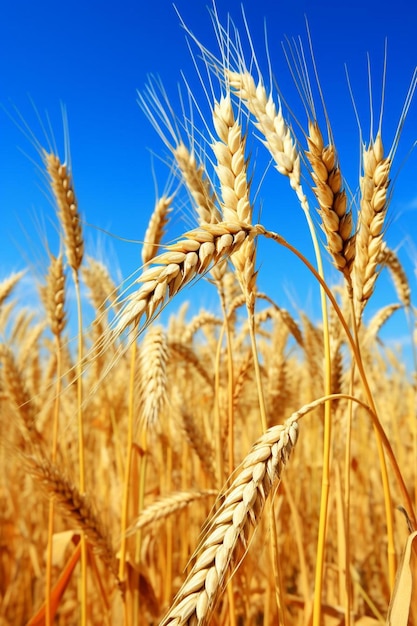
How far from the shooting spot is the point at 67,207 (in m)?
2.07

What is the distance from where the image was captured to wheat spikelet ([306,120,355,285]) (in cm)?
109

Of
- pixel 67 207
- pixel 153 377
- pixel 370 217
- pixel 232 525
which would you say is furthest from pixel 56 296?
pixel 232 525

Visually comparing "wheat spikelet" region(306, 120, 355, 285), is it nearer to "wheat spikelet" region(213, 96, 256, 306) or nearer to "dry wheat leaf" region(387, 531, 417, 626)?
"wheat spikelet" region(213, 96, 256, 306)

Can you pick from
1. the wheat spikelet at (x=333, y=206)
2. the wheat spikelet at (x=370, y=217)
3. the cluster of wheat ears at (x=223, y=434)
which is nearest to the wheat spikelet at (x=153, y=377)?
the cluster of wheat ears at (x=223, y=434)

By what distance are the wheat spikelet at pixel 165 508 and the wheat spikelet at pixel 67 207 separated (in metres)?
0.86

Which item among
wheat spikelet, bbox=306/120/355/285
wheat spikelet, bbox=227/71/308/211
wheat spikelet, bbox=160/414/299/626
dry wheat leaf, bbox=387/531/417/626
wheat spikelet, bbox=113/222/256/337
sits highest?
wheat spikelet, bbox=227/71/308/211

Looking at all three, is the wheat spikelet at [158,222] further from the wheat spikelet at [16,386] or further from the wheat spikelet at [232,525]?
the wheat spikelet at [232,525]

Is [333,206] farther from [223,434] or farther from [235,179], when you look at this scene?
[223,434]

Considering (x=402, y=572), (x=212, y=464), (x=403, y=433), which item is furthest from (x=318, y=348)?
(x=403, y=433)

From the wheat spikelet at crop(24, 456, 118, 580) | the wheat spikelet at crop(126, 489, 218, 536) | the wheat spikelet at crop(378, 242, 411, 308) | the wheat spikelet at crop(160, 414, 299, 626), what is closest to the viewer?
the wheat spikelet at crop(160, 414, 299, 626)

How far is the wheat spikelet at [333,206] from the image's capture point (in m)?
1.09

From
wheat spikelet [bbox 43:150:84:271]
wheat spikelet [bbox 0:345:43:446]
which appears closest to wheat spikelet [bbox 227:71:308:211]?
wheat spikelet [bbox 43:150:84:271]

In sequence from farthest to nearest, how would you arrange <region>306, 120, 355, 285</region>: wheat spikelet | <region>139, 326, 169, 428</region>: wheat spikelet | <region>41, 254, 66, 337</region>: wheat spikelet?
<region>41, 254, 66, 337</region>: wheat spikelet, <region>139, 326, 169, 428</region>: wheat spikelet, <region>306, 120, 355, 285</region>: wheat spikelet

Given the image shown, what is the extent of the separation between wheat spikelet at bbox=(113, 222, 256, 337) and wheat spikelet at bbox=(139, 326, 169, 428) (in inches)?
44.1
